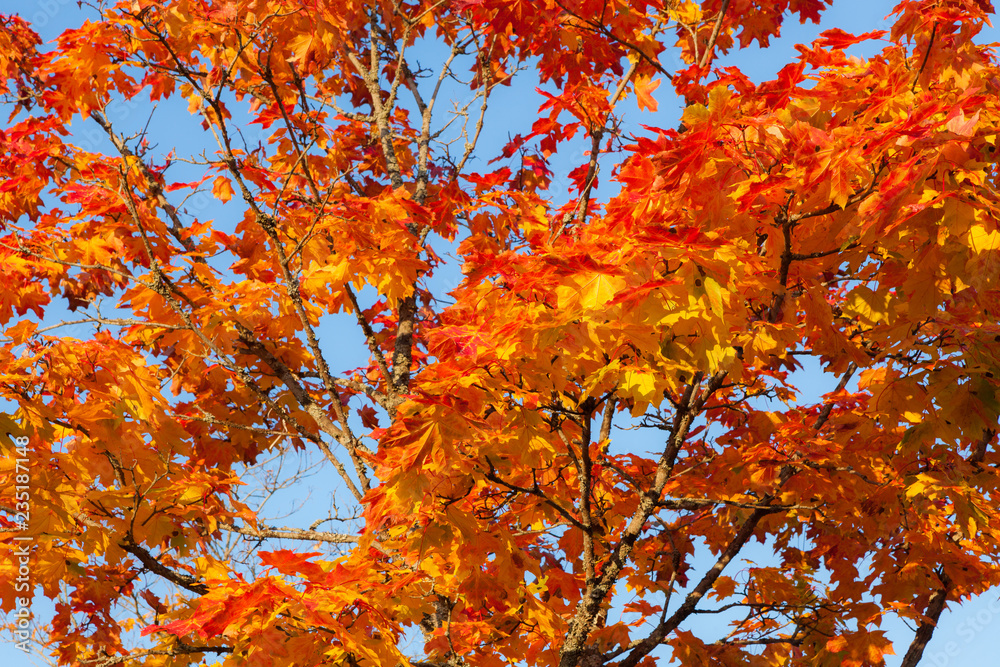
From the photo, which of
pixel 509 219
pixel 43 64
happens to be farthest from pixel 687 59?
pixel 43 64

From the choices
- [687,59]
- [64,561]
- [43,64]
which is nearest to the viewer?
[64,561]

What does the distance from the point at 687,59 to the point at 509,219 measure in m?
2.30

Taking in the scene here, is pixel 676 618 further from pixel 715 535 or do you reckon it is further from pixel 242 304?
pixel 242 304

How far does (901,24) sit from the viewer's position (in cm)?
337

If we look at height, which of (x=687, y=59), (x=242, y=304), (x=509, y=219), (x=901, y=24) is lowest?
(x=901, y=24)

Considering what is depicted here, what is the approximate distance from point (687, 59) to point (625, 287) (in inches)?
176

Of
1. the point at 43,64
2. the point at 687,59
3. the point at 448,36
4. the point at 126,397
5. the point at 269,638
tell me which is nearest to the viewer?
the point at 269,638

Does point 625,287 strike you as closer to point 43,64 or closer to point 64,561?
point 64,561

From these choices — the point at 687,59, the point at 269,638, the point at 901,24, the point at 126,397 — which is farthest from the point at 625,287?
the point at 687,59

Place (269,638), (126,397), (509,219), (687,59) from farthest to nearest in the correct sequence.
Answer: (687,59) < (509,219) < (126,397) < (269,638)

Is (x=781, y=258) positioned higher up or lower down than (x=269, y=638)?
higher up

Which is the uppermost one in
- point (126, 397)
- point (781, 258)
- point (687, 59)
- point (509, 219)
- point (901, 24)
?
point (687, 59)

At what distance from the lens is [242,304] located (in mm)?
5316

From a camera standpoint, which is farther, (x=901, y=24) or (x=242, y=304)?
(x=242, y=304)
